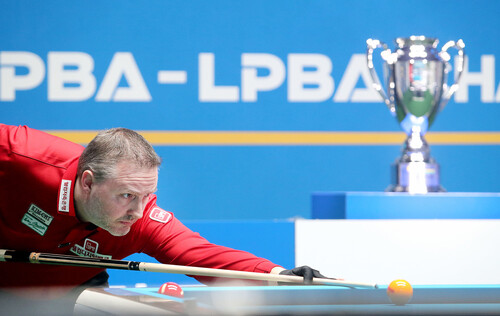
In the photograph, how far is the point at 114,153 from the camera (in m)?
1.71

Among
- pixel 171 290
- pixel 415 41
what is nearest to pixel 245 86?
pixel 415 41

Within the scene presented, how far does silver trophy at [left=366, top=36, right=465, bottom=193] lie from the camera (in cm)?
268

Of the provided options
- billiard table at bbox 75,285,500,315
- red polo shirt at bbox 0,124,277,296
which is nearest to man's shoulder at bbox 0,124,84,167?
red polo shirt at bbox 0,124,277,296

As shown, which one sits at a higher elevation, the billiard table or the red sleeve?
the red sleeve

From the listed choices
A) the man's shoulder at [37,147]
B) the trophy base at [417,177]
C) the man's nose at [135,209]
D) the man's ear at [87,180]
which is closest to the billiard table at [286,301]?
the man's nose at [135,209]

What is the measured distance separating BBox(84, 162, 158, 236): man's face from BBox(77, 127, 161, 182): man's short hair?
1 cm

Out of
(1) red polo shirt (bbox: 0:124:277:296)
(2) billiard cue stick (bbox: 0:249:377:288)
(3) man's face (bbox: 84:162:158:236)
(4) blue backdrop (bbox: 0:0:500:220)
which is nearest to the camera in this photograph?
(2) billiard cue stick (bbox: 0:249:377:288)

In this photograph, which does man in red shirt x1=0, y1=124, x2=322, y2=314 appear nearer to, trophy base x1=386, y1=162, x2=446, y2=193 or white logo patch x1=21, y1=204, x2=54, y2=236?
white logo patch x1=21, y1=204, x2=54, y2=236

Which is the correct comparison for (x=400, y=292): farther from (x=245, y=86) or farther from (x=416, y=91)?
(x=245, y=86)

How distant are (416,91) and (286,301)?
1.62m

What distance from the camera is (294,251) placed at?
2441 mm

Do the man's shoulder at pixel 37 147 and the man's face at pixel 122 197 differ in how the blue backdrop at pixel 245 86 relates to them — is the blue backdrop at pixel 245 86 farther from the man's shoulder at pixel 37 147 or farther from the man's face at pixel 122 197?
the man's face at pixel 122 197

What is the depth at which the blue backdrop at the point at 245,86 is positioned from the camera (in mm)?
3443

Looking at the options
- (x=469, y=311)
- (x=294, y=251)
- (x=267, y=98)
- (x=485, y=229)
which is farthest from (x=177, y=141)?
(x=469, y=311)
